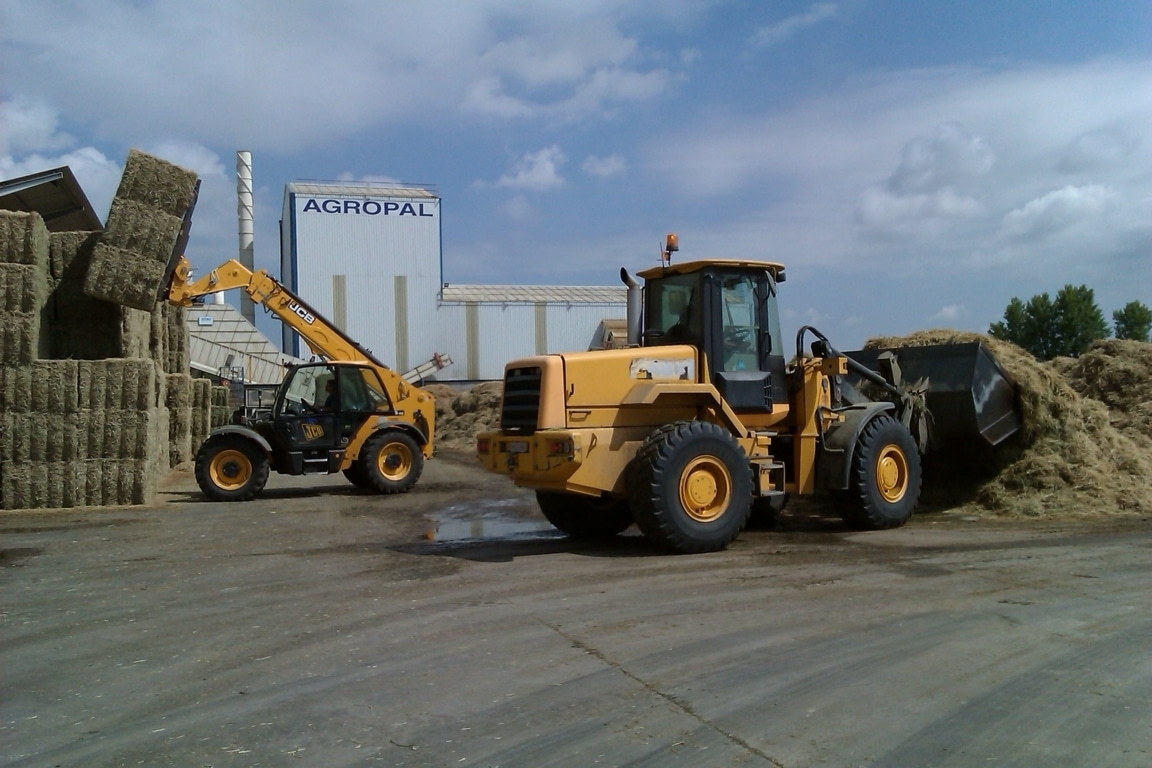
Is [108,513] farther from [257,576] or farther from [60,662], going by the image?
[60,662]

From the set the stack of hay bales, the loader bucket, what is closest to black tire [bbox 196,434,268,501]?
the stack of hay bales

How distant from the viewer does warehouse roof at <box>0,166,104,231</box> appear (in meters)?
18.3

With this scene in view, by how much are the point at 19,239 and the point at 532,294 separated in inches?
1473

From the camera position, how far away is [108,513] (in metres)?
13.3

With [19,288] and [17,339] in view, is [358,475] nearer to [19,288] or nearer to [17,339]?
[17,339]

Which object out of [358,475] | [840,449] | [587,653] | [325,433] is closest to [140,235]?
[325,433]

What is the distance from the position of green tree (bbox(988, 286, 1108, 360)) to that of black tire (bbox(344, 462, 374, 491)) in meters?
38.9

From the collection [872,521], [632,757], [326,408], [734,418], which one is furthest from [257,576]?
[326,408]

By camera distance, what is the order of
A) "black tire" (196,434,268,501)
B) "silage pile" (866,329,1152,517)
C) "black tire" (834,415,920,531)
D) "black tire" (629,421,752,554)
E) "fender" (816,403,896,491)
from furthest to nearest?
"black tire" (196,434,268,501), "silage pile" (866,329,1152,517), "black tire" (834,415,920,531), "fender" (816,403,896,491), "black tire" (629,421,752,554)

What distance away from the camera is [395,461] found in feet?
52.5

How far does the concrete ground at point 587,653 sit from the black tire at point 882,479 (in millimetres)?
416

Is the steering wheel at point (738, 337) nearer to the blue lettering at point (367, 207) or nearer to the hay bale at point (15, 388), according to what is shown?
the hay bale at point (15, 388)

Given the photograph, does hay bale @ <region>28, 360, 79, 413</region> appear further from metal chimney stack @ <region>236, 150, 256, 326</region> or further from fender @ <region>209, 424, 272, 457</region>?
metal chimney stack @ <region>236, 150, 256, 326</region>

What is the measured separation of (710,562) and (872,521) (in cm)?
253
